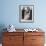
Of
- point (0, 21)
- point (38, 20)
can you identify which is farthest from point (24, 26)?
point (0, 21)

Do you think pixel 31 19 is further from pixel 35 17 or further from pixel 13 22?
pixel 13 22

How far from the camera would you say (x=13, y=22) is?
4.18 metres

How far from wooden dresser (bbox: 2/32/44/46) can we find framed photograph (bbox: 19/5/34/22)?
2.05 ft

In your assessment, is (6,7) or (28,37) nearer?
(28,37)

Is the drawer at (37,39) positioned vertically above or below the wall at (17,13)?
below

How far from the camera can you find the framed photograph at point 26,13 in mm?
4137

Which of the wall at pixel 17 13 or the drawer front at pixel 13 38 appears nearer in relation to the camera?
the drawer front at pixel 13 38

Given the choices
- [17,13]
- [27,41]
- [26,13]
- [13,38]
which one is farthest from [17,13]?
[27,41]

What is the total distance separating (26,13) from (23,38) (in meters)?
0.87

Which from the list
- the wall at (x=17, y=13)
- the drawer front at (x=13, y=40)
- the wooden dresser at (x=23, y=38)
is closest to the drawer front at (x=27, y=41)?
the wooden dresser at (x=23, y=38)

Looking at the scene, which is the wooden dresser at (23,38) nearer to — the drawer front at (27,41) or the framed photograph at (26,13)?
the drawer front at (27,41)

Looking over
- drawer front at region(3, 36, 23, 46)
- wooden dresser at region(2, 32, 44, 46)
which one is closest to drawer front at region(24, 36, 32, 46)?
wooden dresser at region(2, 32, 44, 46)

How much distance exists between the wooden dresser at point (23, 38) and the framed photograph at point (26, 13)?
2.05 feet

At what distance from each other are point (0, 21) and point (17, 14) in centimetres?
58
